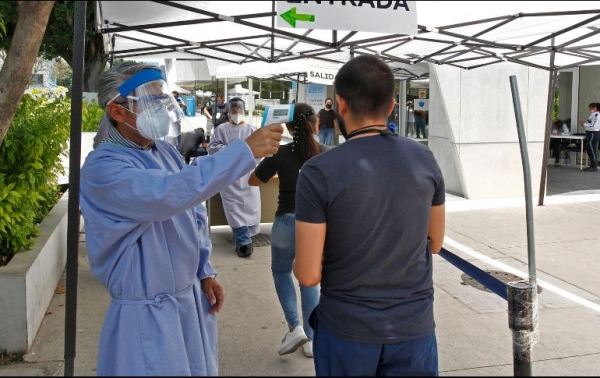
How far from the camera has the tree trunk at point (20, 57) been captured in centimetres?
310

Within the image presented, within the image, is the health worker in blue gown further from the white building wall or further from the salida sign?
the salida sign

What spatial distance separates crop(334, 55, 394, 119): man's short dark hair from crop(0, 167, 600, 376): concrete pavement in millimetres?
975

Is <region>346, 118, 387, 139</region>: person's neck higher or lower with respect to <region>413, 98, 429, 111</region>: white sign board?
lower

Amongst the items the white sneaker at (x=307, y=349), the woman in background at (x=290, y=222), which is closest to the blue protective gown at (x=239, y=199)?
the woman in background at (x=290, y=222)

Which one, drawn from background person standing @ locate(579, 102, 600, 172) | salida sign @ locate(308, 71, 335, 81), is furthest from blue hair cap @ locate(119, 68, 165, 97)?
background person standing @ locate(579, 102, 600, 172)

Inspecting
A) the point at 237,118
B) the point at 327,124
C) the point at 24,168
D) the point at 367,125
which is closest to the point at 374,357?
A: the point at 367,125

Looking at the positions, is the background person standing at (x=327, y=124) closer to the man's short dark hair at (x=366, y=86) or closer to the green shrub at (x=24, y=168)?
the green shrub at (x=24, y=168)

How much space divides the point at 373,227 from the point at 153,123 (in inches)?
32.5

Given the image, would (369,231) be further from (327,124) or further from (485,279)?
(327,124)

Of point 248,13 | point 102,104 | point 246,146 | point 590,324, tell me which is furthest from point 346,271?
point 248,13

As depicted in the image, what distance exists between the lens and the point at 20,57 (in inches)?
133

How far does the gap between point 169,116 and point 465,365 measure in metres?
2.76

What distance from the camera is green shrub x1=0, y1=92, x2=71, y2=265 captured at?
4.38 meters

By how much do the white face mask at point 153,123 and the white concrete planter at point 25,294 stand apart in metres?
2.38
